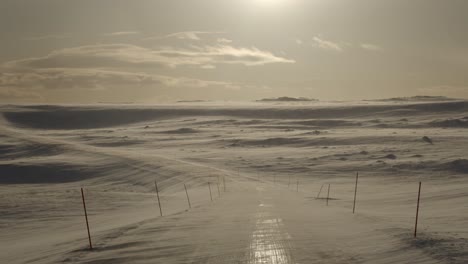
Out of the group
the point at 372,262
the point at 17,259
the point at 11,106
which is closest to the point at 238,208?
the point at 17,259

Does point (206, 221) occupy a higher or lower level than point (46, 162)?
higher

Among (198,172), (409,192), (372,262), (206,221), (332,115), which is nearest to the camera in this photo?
(372,262)

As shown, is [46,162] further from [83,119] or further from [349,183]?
[83,119]

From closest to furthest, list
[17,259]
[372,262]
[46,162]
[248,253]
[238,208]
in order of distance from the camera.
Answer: [372,262], [248,253], [17,259], [238,208], [46,162]

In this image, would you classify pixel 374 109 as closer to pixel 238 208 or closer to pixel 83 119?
pixel 83 119

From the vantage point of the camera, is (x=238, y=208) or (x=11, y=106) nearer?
(x=238, y=208)

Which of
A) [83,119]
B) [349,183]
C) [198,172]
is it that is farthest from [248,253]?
[83,119]
